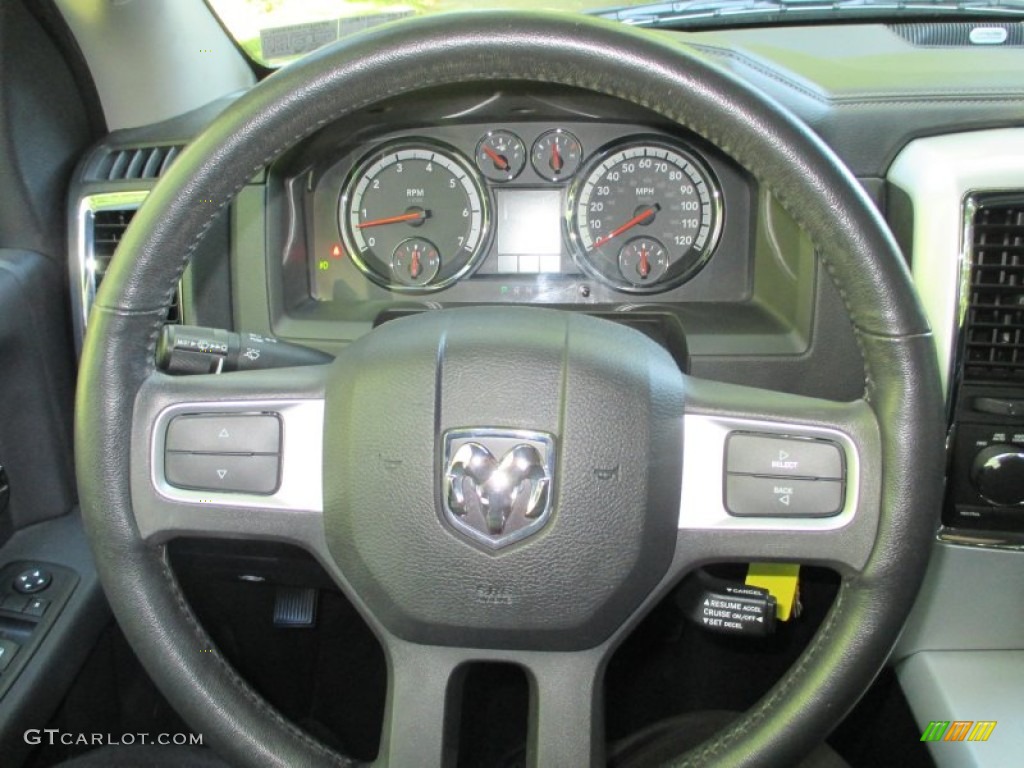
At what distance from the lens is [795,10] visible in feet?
5.63

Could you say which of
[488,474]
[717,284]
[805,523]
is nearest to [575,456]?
[488,474]

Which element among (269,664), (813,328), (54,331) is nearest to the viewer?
(813,328)

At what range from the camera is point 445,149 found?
174 centimetres

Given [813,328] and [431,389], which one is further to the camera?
[813,328]

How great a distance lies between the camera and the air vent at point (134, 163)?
1721mm

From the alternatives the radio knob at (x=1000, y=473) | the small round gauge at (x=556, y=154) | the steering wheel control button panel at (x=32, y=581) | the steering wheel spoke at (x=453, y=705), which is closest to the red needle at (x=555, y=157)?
the small round gauge at (x=556, y=154)

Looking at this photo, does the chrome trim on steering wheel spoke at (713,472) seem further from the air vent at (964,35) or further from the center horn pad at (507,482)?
the air vent at (964,35)

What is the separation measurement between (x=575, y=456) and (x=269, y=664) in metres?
1.31

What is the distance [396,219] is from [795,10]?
0.78 metres

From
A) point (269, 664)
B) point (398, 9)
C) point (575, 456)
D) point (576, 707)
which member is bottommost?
point (269, 664)

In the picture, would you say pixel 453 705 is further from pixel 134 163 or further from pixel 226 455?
pixel 134 163

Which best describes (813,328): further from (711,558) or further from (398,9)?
(398,9)

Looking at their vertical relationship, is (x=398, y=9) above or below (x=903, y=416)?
above

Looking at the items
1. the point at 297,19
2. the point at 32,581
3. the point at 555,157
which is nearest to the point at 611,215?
the point at 555,157
